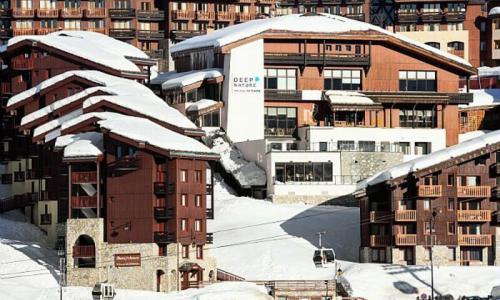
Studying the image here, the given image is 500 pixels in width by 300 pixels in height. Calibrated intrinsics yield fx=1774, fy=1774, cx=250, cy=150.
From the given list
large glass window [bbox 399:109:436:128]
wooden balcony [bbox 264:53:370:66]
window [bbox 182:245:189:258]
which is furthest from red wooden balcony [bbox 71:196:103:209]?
large glass window [bbox 399:109:436:128]

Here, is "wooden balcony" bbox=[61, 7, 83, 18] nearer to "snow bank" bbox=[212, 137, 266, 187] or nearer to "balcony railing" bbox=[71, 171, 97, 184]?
"snow bank" bbox=[212, 137, 266, 187]

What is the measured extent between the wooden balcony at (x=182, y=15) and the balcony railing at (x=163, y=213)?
6260 centimetres

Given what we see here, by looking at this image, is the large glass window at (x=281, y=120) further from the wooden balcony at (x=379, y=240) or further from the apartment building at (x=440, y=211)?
the wooden balcony at (x=379, y=240)

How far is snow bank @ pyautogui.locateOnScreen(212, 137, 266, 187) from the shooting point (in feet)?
428

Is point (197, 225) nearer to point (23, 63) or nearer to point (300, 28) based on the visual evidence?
point (23, 63)

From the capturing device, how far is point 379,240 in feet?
373

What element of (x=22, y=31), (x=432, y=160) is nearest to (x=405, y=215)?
(x=432, y=160)

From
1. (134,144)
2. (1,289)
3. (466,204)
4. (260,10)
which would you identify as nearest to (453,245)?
(466,204)

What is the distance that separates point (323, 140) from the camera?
136m

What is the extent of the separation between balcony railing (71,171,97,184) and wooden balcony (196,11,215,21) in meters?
60.7

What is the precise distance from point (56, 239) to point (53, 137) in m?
6.85

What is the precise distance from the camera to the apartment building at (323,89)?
137500mm

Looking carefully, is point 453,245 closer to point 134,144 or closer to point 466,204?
point 466,204

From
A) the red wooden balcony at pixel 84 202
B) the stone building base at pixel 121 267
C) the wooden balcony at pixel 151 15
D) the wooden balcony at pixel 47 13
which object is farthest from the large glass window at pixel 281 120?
the wooden balcony at pixel 47 13
